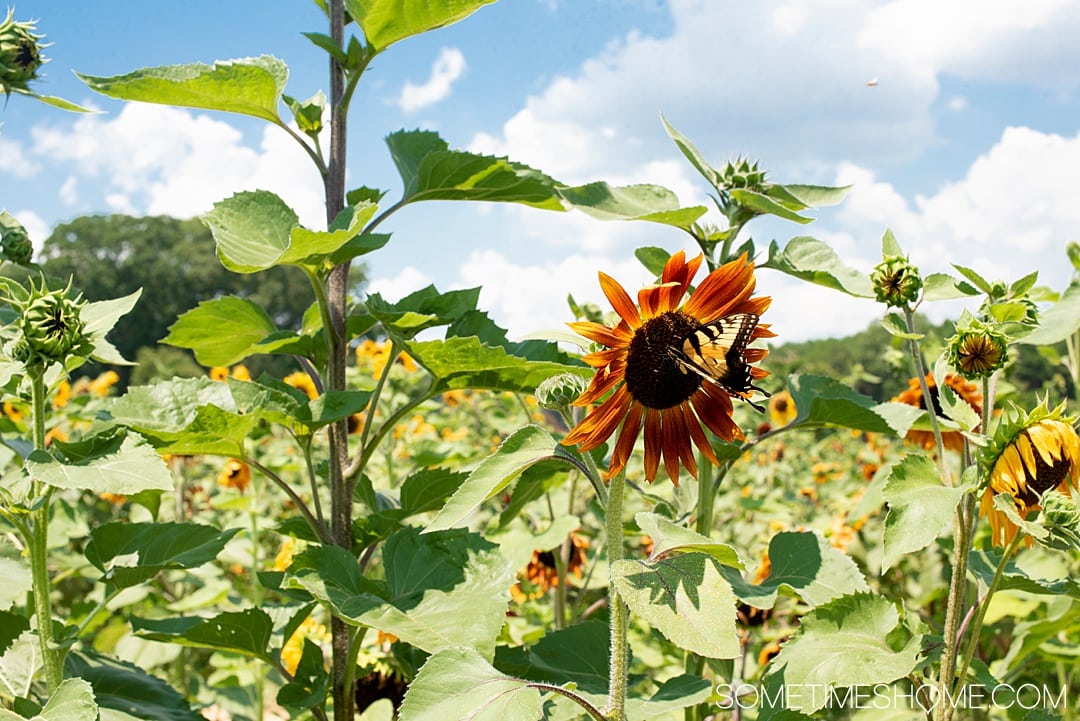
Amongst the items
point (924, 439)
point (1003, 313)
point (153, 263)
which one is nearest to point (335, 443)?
point (1003, 313)

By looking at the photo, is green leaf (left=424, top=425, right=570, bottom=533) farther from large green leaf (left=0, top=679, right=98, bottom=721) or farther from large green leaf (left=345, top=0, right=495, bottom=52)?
large green leaf (left=345, top=0, right=495, bottom=52)

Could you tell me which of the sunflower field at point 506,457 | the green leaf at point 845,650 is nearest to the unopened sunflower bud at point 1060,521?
the sunflower field at point 506,457

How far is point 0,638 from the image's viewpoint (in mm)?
1434

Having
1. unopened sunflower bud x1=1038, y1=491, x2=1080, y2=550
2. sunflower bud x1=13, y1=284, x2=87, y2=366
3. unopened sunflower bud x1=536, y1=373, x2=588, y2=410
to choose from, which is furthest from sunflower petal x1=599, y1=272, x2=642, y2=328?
sunflower bud x1=13, y1=284, x2=87, y2=366

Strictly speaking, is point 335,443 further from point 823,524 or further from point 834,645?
point 823,524

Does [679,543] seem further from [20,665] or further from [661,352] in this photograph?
[20,665]

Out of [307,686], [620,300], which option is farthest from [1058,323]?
[307,686]

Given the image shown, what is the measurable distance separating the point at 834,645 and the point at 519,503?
53 cm

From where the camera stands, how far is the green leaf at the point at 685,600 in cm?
89

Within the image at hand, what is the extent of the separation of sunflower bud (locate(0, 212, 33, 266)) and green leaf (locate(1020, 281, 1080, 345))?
61.0 inches

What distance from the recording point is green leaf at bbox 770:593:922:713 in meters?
1.19

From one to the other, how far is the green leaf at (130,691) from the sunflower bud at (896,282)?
1.30 meters

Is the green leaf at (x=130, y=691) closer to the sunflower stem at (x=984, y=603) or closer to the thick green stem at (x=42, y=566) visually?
the thick green stem at (x=42, y=566)

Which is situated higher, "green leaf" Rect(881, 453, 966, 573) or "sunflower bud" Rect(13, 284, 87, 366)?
"sunflower bud" Rect(13, 284, 87, 366)
